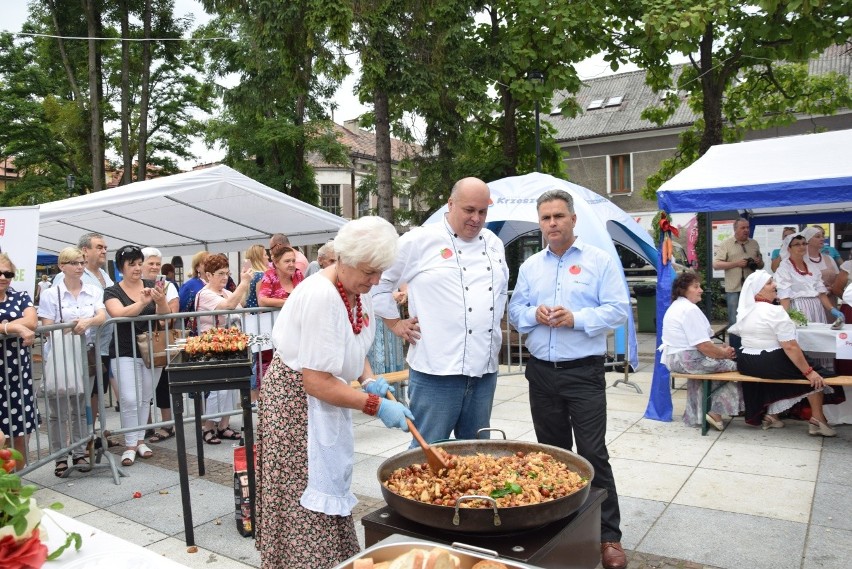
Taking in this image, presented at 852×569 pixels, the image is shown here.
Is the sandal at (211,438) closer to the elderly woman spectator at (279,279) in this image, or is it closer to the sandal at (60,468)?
the sandal at (60,468)

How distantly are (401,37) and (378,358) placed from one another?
331 inches

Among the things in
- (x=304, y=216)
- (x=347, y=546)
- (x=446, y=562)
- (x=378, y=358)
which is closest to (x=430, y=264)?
(x=347, y=546)

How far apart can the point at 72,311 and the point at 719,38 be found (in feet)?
43.3

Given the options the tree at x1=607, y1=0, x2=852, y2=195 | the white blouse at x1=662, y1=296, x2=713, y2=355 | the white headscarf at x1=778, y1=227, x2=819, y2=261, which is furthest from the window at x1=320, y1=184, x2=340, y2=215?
the white blouse at x1=662, y1=296, x2=713, y2=355

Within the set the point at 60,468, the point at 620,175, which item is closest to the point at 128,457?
the point at 60,468

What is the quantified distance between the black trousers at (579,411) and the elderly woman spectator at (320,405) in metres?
1.17

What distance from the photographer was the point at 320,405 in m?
2.64

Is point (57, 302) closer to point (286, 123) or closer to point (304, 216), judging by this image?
point (304, 216)

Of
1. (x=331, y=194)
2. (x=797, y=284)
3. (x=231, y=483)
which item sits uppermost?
(x=331, y=194)

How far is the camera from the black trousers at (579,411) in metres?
3.51

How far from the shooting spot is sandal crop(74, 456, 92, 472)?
5707 millimetres

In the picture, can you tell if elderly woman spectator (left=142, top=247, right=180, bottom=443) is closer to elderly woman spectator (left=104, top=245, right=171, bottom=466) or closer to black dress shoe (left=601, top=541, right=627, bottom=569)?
elderly woman spectator (left=104, top=245, right=171, bottom=466)

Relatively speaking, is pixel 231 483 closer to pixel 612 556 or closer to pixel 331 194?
pixel 612 556

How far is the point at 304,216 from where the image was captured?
1080 centimetres
